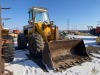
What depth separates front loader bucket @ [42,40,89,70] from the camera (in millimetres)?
7117

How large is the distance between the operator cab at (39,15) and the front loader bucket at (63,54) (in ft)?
7.86

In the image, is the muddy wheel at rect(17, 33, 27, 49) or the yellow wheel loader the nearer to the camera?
the yellow wheel loader

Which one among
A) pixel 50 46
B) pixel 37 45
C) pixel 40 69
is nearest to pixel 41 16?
pixel 37 45

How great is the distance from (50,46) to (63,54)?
0.96 meters

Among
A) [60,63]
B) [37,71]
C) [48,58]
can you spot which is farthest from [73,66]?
[37,71]

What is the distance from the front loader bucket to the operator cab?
2.40m

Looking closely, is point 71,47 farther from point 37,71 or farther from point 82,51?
point 37,71

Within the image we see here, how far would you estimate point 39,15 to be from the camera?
10570 mm

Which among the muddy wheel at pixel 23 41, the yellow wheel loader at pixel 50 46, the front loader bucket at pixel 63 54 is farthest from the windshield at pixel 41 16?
the front loader bucket at pixel 63 54

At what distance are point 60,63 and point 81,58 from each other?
4.62 feet

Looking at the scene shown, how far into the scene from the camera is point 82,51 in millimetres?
8867

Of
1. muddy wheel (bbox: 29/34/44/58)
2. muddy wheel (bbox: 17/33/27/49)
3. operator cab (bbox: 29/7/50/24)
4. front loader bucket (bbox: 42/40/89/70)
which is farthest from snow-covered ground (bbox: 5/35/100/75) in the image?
muddy wheel (bbox: 17/33/27/49)

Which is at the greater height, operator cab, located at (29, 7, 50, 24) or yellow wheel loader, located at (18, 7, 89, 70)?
operator cab, located at (29, 7, 50, 24)

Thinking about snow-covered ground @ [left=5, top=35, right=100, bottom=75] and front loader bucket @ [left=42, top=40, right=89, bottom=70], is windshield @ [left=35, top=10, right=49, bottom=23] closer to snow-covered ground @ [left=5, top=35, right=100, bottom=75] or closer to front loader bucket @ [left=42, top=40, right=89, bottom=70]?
front loader bucket @ [left=42, top=40, right=89, bottom=70]
